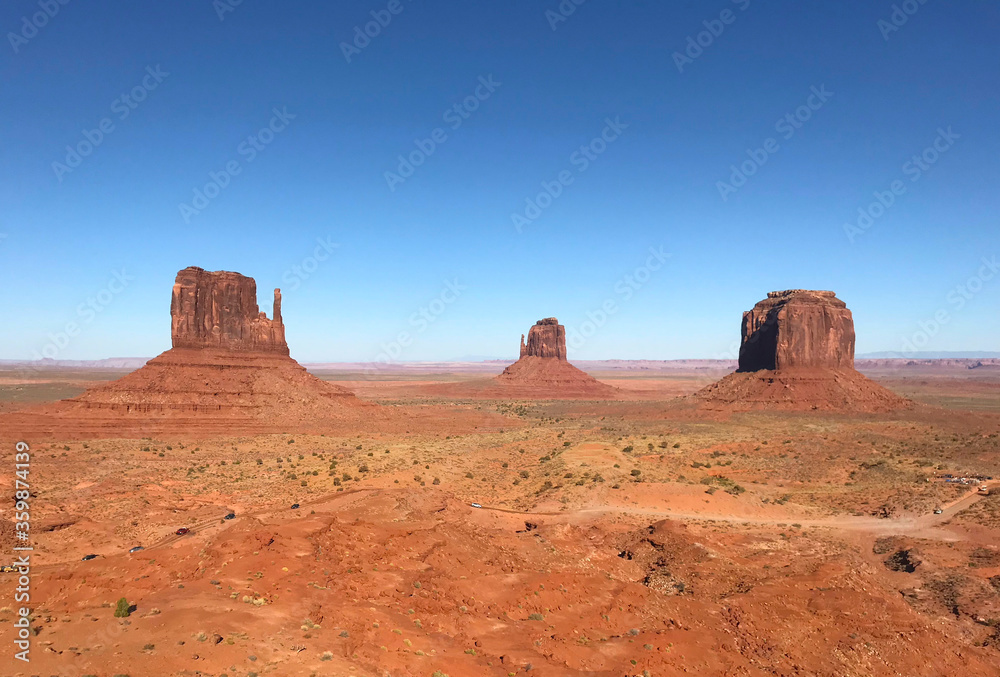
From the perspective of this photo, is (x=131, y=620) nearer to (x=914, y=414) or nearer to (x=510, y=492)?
(x=510, y=492)

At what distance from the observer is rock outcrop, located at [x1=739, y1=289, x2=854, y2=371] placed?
78.3 m

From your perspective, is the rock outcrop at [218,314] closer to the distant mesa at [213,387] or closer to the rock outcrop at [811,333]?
the distant mesa at [213,387]

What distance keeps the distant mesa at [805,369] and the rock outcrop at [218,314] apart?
2421 inches

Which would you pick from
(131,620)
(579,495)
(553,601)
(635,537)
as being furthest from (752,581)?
(131,620)

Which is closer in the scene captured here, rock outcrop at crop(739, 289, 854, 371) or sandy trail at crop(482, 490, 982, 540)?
sandy trail at crop(482, 490, 982, 540)

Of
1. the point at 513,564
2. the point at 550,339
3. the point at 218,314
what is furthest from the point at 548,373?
the point at 513,564

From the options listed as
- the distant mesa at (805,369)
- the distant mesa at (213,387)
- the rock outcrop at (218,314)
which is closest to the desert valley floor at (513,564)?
the distant mesa at (213,387)

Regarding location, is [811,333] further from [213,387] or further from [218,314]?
[218,314]

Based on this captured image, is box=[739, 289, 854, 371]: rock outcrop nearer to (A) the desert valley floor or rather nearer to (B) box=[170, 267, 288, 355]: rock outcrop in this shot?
(A) the desert valley floor

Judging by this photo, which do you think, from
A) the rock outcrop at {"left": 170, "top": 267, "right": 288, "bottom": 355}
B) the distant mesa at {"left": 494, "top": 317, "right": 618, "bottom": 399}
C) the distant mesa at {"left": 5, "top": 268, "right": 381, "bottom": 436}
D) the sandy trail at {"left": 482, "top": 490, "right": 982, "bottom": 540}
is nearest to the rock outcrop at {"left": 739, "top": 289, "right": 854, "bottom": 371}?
the distant mesa at {"left": 494, "top": 317, "right": 618, "bottom": 399}

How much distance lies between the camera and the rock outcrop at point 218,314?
2362 inches

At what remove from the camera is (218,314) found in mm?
61375

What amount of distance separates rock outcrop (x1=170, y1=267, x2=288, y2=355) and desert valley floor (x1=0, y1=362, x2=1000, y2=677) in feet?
74.9

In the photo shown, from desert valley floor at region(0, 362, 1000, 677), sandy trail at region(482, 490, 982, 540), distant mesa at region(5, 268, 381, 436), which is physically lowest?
sandy trail at region(482, 490, 982, 540)
